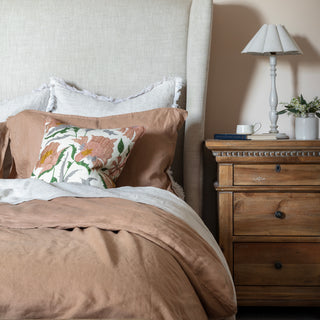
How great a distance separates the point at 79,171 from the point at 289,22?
1500 millimetres

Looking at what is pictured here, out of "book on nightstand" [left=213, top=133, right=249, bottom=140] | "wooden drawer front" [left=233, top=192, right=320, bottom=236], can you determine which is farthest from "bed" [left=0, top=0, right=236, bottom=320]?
"wooden drawer front" [left=233, top=192, right=320, bottom=236]

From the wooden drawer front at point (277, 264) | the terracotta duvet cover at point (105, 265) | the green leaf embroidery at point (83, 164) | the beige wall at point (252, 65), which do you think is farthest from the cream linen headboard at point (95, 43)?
the terracotta duvet cover at point (105, 265)

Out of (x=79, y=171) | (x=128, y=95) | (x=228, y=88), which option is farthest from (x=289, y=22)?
(x=79, y=171)

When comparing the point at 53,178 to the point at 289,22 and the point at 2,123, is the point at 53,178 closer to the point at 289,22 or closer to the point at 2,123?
the point at 2,123

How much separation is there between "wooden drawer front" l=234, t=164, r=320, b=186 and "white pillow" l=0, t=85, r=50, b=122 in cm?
106

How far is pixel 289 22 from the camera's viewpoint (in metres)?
2.68

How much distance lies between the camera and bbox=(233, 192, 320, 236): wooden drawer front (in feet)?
7.06

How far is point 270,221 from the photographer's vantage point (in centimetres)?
217

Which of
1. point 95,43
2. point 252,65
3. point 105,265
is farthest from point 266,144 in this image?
point 105,265

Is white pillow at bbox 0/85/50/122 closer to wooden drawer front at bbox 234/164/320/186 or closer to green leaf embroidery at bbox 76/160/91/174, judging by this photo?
green leaf embroidery at bbox 76/160/91/174

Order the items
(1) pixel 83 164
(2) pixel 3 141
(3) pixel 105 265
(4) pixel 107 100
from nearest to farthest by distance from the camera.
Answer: (3) pixel 105 265 < (1) pixel 83 164 < (2) pixel 3 141 < (4) pixel 107 100

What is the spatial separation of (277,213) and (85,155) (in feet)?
2.84

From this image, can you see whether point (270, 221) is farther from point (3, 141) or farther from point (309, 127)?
point (3, 141)

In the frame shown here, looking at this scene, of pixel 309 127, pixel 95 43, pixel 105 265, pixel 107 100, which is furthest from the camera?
pixel 95 43
